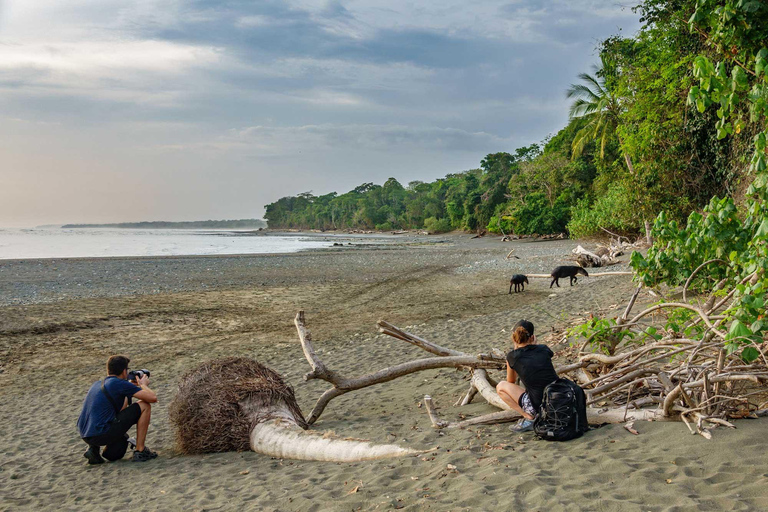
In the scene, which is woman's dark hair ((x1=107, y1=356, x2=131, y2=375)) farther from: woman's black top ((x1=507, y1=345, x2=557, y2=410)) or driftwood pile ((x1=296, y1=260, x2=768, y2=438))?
woman's black top ((x1=507, y1=345, x2=557, y2=410))

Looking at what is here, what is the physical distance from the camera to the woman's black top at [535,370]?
5048mm

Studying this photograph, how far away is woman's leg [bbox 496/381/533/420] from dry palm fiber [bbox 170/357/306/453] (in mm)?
2537

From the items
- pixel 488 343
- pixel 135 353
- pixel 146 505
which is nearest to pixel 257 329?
pixel 135 353

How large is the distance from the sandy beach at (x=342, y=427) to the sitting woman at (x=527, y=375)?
243 mm

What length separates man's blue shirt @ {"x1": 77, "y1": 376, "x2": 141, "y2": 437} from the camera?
Answer: 5836 millimetres

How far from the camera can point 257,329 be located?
1371 cm

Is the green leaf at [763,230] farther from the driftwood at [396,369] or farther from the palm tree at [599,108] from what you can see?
the palm tree at [599,108]

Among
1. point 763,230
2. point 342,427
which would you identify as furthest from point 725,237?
point 342,427

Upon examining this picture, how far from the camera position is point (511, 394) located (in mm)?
5355

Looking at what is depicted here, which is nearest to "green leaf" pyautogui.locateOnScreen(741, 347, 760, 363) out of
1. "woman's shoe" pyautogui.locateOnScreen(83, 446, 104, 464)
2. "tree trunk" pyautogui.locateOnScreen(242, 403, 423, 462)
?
"tree trunk" pyautogui.locateOnScreen(242, 403, 423, 462)

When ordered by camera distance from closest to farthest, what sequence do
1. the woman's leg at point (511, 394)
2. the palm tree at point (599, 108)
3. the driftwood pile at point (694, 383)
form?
the driftwood pile at point (694, 383)
the woman's leg at point (511, 394)
the palm tree at point (599, 108)

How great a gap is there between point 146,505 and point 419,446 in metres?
2.52

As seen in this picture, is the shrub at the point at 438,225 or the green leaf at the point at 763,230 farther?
the shrub at the point at 438,225

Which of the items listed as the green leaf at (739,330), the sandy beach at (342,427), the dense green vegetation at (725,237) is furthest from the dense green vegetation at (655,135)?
the sandy beach at (342,427)
